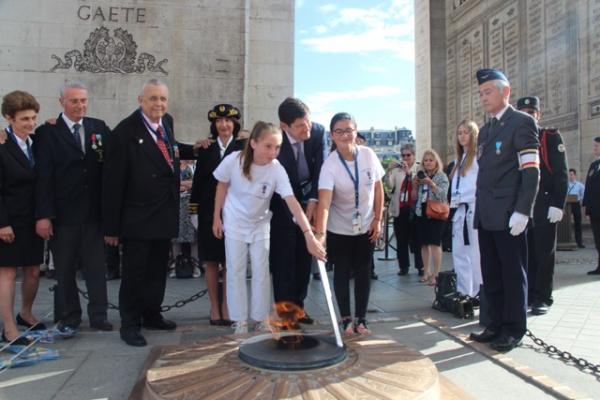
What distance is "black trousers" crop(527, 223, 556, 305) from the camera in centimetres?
514

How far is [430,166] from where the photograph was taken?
680 cm

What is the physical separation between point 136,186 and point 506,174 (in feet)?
9.50

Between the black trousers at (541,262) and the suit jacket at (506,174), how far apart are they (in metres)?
1.54

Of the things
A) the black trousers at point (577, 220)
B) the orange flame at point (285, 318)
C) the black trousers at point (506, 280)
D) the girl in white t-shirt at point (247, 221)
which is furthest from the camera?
the black trousers at point (577, 220)

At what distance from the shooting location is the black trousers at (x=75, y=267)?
14.1ft

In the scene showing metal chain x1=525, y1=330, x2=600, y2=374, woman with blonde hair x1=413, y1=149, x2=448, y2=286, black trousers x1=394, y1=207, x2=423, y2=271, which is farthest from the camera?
black trousers x1=394, y1=207, x2=423, y2=271

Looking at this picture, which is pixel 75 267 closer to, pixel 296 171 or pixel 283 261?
pixel 283 261

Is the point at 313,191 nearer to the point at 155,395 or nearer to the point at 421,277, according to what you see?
the point at 155,395

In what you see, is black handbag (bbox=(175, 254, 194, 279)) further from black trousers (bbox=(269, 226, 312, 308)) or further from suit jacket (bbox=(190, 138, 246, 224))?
black trousers (bbox=(269, 226, 312, 308))

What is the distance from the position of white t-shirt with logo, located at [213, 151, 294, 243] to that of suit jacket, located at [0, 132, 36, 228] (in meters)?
1.56

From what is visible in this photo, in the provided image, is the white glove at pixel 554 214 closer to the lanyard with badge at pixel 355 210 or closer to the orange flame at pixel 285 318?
the lanyard with badge at pixel 355 210

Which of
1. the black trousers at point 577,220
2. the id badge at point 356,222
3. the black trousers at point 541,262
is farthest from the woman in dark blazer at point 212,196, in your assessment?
the black trousers at point 577,220

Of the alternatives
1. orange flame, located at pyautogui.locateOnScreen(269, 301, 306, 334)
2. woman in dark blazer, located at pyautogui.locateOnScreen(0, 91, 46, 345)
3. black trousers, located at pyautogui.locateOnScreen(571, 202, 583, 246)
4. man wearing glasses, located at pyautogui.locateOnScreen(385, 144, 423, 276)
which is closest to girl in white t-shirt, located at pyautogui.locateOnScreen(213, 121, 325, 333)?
orange flame, located at pyautogui.locateOnScreen(269, 301, 306, 334)

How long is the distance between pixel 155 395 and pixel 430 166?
206 inches
